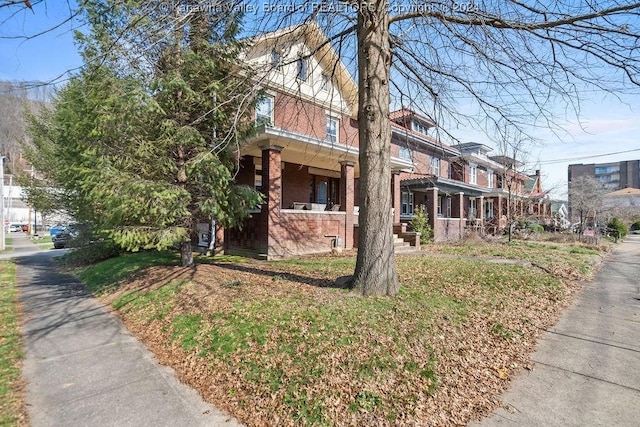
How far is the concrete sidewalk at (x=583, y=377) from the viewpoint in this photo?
10.8 feet

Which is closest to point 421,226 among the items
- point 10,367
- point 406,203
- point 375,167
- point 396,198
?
point 396,198

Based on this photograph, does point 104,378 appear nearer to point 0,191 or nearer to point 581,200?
point 0,191

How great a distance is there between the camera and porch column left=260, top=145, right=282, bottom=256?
36.8 ft

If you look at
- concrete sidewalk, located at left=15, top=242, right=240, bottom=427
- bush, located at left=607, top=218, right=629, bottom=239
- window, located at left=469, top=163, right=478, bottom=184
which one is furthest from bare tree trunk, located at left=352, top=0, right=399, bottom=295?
bush, located at left=607, top=218, right=629, bottom=239

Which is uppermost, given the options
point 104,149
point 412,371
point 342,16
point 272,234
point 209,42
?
point 209,42

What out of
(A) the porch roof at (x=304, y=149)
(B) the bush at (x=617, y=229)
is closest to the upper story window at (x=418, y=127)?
(A) the porch roof at (x=304, y=149)

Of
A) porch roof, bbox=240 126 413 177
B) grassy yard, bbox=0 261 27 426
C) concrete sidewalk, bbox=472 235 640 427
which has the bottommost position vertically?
grassy yard, bbox=0 261 27 426

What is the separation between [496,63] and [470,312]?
4547mm

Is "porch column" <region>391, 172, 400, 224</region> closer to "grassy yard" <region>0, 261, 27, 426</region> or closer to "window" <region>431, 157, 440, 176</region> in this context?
"window" <region>431, 157, 440, 176</region>

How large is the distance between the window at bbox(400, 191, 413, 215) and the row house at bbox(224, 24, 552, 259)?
3.44 ft

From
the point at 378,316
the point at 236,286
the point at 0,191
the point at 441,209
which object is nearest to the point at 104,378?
the point at 236,286

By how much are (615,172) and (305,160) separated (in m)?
122

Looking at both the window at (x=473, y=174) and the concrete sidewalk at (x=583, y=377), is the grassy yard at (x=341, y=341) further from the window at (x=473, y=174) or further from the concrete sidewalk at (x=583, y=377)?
the window at (x=473, y=174)

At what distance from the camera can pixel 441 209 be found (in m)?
26.0
